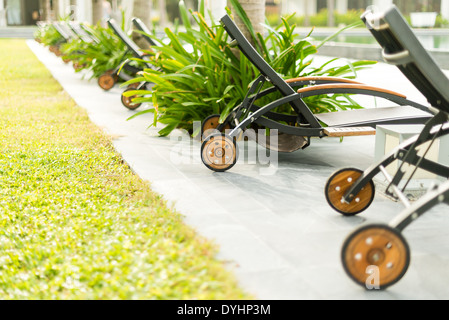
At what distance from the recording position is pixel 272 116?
16.4 feet

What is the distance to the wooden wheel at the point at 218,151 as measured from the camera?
4383 millimetres

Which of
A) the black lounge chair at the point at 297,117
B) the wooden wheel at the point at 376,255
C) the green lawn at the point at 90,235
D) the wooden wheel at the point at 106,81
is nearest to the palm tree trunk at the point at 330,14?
the wooden wheel at the point at 106,81

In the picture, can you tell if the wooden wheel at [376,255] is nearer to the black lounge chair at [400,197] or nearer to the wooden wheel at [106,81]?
the black lounge chair at [400,197]

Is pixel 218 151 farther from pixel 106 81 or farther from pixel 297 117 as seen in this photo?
pixel 106 81

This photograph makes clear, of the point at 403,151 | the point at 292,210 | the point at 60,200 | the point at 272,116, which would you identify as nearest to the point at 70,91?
the point at 272,116

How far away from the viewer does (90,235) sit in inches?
124

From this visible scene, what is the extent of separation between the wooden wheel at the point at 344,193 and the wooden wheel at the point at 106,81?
645 centimetres

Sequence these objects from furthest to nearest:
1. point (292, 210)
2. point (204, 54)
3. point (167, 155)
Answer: point (204, 54)
point (167, 155)
point (292, 210)

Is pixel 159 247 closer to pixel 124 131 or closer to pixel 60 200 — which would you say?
pixel 60 200

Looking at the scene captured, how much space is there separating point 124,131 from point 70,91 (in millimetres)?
3683

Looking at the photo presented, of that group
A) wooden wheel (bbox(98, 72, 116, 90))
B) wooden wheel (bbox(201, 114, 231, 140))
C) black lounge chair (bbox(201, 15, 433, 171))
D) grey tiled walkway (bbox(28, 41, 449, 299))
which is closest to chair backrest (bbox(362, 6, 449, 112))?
grey tiled walkway (bbox(28, 41, 449, 299))

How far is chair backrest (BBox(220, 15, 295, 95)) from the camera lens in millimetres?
4418

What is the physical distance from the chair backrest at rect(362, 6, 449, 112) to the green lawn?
4.02 feet

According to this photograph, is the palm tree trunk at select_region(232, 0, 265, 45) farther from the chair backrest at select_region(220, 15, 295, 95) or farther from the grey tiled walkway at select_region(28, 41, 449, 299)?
the chair backrest at select_region(220, 15, 295, 95)
